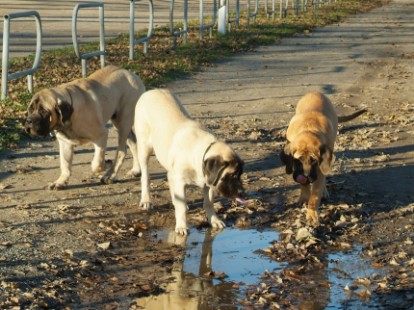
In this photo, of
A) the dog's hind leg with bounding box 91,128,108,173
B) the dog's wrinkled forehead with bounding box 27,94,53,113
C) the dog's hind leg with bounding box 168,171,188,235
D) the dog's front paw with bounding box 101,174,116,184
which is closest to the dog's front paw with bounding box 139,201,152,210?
the dog's hind leg with bounding box 168,171,188,235

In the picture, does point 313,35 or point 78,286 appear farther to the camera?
point 313,35

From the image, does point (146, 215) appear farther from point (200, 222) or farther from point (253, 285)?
point (253, 285)

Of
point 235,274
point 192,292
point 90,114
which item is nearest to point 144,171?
point 90,114

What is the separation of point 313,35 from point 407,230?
19.8 meters

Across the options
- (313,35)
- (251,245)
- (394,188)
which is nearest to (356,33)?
(313,35)

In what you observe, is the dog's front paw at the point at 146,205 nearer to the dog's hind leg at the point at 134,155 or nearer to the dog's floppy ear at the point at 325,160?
the dog's hind leg at the point at 134,155

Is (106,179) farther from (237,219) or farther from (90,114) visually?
(237,219)

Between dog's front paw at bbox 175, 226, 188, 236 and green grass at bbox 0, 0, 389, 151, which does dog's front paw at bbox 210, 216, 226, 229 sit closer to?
dog's front paw at bbox 175, 226, 188, 236

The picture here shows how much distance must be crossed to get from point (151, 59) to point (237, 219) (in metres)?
9.83

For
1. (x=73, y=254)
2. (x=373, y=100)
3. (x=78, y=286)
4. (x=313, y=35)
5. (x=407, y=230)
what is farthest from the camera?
(x=313, y=35)

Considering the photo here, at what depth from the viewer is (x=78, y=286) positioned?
6.25 metres

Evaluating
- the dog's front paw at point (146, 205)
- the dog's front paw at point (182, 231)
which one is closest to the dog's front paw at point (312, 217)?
the dog's front paw at point (182, 231)

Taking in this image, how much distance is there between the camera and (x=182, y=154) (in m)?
7.43

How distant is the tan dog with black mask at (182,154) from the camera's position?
706cm
